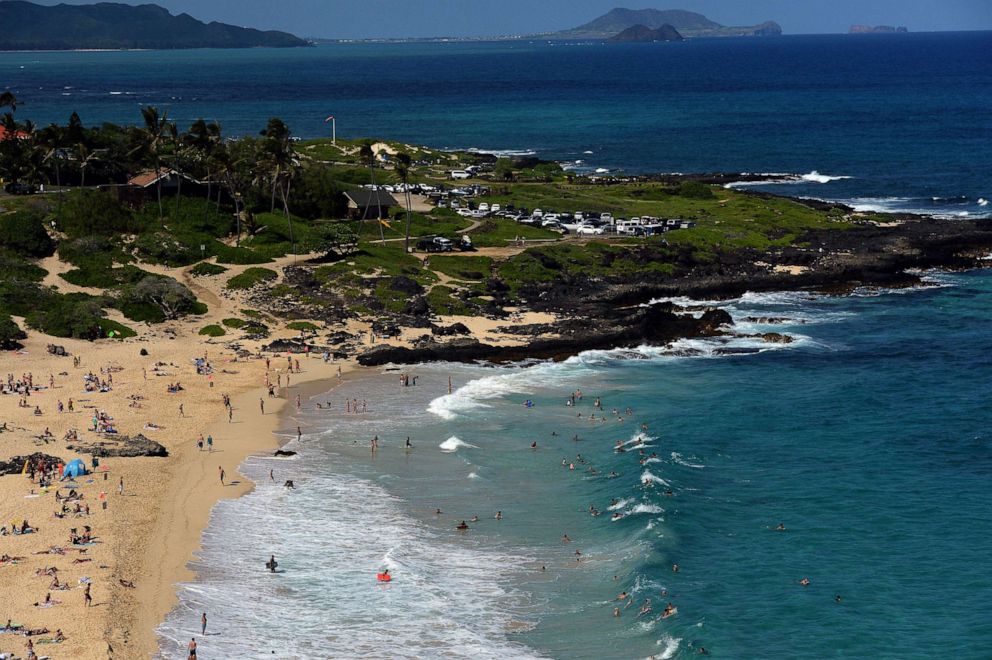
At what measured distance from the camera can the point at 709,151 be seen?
576 ft

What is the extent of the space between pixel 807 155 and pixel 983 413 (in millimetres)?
111394

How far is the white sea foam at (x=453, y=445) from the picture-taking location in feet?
191

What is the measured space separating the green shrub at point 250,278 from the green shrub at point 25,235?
14.6m

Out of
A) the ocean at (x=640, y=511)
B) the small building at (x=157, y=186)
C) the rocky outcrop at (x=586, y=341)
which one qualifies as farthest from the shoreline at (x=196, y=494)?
the small building at (x=157, y=186)

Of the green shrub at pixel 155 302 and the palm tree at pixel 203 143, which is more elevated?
the palm tree at pixel 203 143

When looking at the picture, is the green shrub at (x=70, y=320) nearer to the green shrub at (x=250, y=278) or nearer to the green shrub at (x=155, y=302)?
the green shrub at (x=155, y=302)

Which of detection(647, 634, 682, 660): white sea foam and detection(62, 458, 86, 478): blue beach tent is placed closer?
detection(647, 634, 682, 660): white sea foam

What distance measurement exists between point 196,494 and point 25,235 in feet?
139

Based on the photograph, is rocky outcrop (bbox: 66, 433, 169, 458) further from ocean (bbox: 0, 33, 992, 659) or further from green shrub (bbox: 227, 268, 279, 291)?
green shrub (bbox: 227, 268, 279, 291)

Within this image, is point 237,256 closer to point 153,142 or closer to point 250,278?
point 250,278

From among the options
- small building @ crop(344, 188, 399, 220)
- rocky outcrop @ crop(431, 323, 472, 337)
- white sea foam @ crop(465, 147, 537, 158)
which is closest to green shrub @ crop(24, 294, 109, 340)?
rocky outcrop @ crop(431, 323, 472, 337)

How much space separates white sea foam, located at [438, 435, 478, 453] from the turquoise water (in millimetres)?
162

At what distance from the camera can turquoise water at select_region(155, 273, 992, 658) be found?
4128 centimetres

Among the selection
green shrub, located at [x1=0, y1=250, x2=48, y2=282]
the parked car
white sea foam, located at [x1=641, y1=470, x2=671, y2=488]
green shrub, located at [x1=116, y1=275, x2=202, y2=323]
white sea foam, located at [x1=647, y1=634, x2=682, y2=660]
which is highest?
the parked car
